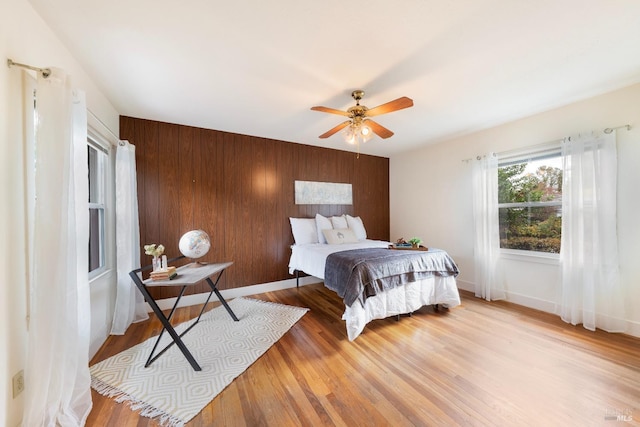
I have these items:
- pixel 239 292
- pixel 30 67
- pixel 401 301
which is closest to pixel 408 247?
pixel 401 301

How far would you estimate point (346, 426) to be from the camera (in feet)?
4.30

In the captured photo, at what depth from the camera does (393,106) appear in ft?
6.54

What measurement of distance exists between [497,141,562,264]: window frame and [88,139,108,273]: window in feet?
15.7

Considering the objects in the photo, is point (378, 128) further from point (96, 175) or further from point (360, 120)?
point (96, 175)

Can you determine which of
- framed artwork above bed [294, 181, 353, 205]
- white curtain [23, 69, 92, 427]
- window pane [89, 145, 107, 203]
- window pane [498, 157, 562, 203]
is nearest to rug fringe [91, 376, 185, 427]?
white curtain [23, 69, 92, 427]

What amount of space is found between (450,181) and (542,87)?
5.63 feet

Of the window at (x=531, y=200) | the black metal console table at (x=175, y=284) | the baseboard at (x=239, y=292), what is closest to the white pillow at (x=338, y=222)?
the baseboard at (x=239, y=292)

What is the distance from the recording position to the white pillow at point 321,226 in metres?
3.67

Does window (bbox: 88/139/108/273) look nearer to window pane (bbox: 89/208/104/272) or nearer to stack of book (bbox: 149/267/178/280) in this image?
window pane (bbox: 89/208/104/272)

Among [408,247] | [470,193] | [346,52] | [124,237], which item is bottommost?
[408,247]

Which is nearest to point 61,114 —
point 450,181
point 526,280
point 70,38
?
point 70,38

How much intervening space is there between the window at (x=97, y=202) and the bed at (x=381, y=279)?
2219 millimetres

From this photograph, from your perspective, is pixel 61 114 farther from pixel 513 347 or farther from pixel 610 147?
pixel 610 147

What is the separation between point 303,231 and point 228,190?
1.27 m
